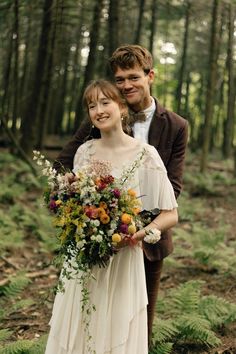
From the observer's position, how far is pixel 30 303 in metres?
6.26

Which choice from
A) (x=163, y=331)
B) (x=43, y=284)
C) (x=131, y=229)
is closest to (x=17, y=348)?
(x=163, y=331)

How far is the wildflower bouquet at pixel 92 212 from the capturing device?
3293mm

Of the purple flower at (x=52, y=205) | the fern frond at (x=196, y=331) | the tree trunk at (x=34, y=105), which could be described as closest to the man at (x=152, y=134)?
the purple flower at (x=52, y=205)

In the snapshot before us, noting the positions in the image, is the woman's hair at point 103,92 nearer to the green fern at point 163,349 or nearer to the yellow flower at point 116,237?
the yellow flower at point 116,237

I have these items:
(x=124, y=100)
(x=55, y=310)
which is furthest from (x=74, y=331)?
(x=124, y=100)

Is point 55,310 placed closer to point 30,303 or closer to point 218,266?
point 30,303

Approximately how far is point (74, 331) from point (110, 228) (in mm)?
806

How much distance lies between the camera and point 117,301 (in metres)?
3.62

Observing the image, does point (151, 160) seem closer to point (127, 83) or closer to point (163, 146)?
point (163, 146)

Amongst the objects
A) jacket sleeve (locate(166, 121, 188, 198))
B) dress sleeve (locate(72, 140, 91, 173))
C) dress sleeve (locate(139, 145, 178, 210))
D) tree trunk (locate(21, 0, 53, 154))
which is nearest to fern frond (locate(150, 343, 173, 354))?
jacket sleeve (locate(166, 121, 188, 198))

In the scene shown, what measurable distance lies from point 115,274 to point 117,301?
0.18m

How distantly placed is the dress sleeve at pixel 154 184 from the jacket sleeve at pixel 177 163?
16.0 inches

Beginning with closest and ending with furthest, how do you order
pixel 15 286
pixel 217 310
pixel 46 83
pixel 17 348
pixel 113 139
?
pixel 113 139 → pixel 17 348 → pixel 217 310 → pixel 15 286 → pixel 46 83

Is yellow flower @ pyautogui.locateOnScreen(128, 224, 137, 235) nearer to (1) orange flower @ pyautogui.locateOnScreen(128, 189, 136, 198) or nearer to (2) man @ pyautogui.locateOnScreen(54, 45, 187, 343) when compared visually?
(1) orange flower @ pyautogui.locateOnScreen(128, 189, 136, 198)
